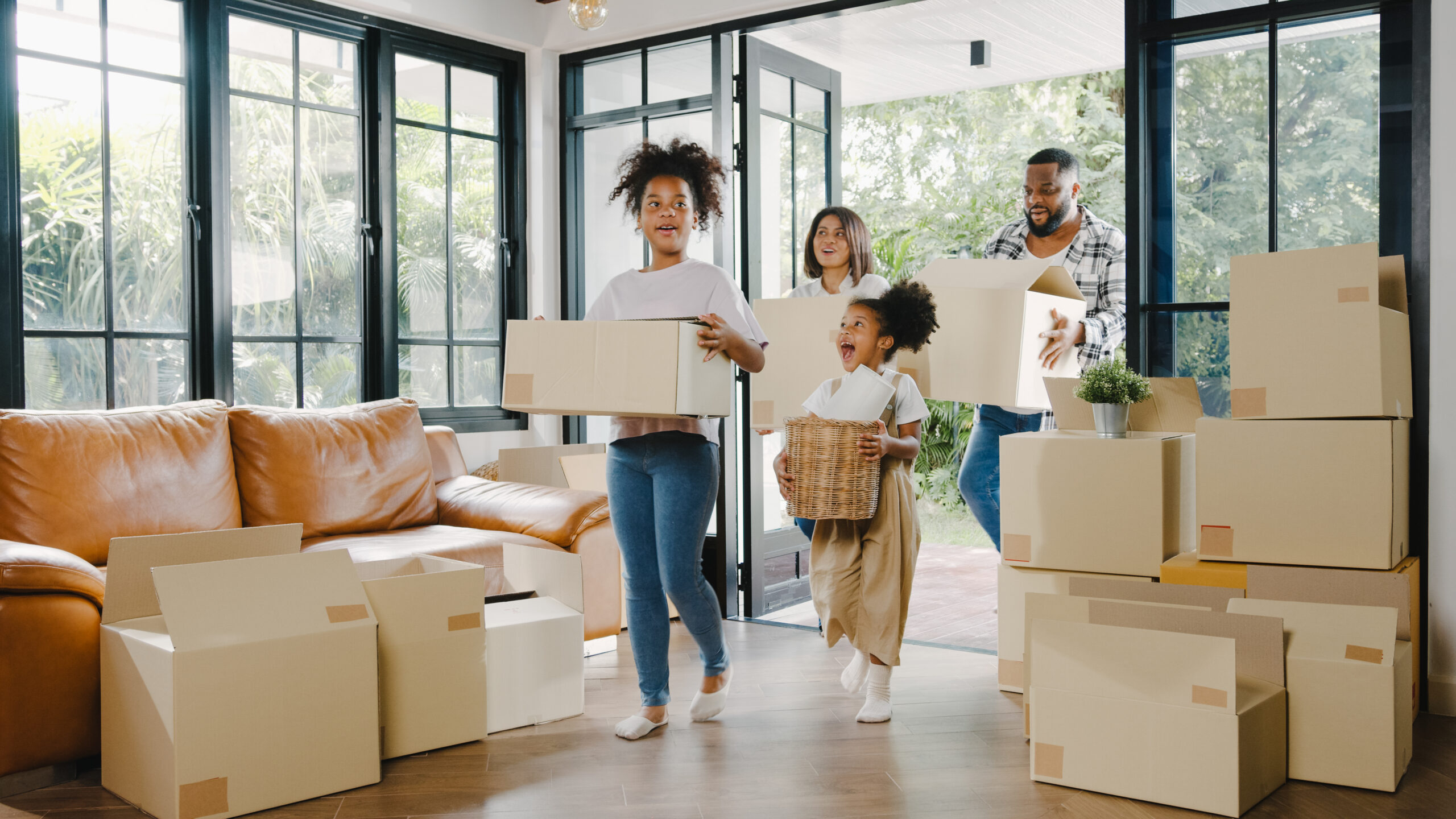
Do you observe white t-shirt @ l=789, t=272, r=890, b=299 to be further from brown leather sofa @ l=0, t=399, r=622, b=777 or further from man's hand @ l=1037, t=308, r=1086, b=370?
brown leather sofa @ l=0, t=399, r=622, b=777

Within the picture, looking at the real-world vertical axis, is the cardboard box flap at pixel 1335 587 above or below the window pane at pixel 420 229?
below

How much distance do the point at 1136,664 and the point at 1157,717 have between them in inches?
4.3

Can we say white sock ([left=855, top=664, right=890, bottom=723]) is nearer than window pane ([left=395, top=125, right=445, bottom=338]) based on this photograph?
Yes

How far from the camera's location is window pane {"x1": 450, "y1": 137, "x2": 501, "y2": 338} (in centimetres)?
446

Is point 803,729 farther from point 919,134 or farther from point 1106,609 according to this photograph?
point 919,134

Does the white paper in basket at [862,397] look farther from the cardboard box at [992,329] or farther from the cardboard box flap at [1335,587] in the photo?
the cardboard box flap at [1335,587]

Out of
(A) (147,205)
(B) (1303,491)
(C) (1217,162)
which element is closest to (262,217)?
(A) (147,205)

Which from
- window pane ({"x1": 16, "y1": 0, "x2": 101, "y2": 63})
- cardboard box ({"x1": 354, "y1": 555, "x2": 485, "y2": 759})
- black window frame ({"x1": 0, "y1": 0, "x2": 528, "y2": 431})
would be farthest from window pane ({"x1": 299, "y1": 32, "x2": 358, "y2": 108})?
cardboard box ({"x1": 354, "y1": 555, "x2": 485, "y2": 759})

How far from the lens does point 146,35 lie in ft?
11.6

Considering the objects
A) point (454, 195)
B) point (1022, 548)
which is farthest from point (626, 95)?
point (1022, 548)

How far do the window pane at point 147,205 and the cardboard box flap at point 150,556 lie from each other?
4.57 ft

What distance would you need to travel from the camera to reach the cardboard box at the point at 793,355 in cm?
333

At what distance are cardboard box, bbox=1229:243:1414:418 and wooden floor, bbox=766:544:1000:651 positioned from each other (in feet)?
4.65

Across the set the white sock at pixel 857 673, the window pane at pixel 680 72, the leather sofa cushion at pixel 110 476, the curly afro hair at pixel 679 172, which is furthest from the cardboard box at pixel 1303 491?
the leather sofa cushion at pixel 110 476
